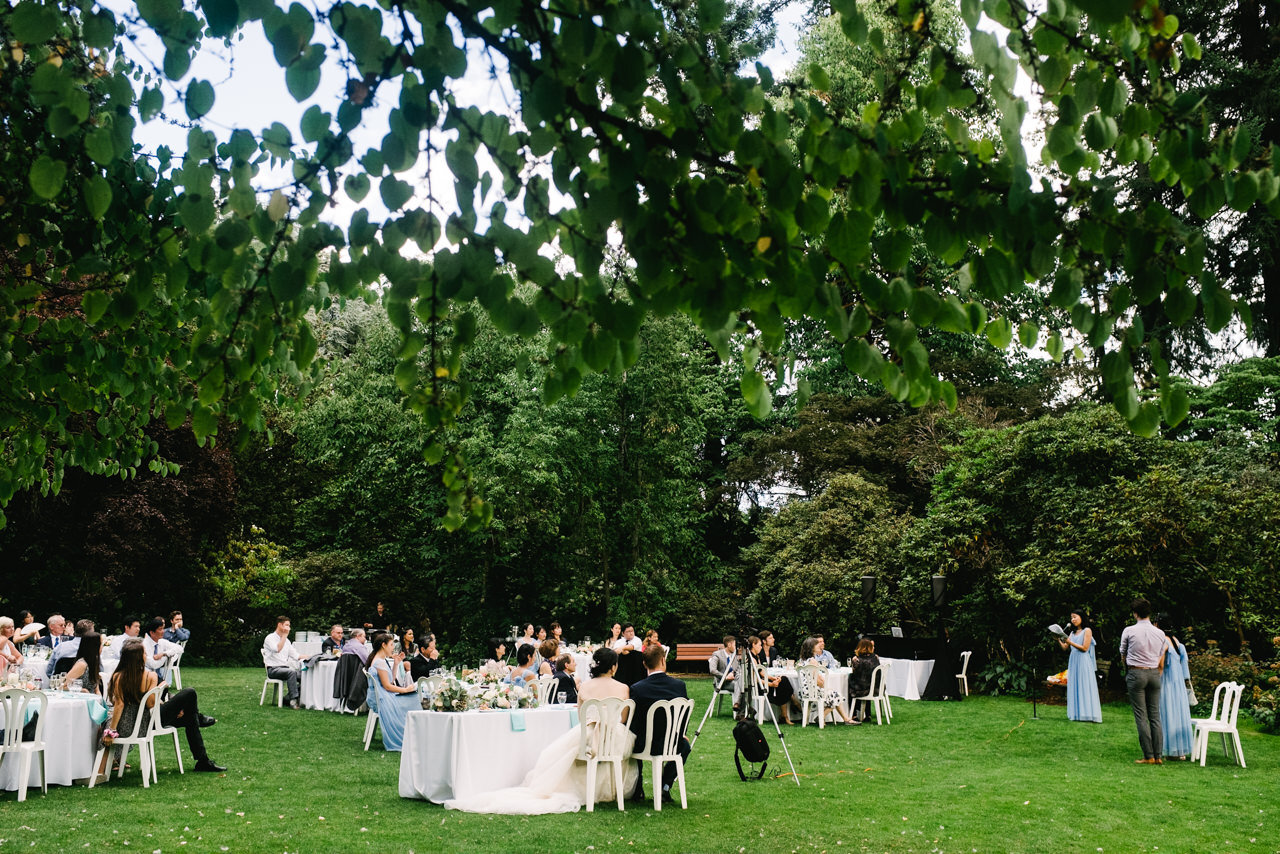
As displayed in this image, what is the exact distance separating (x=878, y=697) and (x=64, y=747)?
1118cm

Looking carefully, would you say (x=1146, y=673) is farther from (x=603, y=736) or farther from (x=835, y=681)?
(x=603, y=736)

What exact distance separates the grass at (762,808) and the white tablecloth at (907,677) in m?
6.13

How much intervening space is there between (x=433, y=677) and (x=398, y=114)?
8274mm

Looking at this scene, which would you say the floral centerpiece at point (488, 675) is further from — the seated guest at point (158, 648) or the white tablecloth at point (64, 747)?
the seated guest at point (158, 648)

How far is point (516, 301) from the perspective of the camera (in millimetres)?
2633

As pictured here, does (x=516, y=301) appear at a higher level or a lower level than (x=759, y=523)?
lower

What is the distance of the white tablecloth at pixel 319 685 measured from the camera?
16.5 m

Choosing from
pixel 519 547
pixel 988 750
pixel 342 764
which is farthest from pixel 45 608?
pixel 988 750

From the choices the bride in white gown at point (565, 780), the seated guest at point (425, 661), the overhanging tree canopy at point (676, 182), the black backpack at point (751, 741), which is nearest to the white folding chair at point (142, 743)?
the bride in white gown at point (565, 780)

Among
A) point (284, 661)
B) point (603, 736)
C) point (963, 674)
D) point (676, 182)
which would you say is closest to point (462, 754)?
point (603, 736)

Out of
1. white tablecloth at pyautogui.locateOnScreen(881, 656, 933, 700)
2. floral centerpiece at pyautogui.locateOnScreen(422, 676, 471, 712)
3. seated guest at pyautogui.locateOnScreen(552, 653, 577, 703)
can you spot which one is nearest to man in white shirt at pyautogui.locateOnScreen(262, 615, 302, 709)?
seated guest at pyautogui.locateOnScreen(552, 653, 577, 703)

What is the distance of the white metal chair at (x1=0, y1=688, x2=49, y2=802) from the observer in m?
8.33

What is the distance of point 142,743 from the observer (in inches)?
365

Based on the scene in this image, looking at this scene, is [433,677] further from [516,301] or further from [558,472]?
[558,472]
